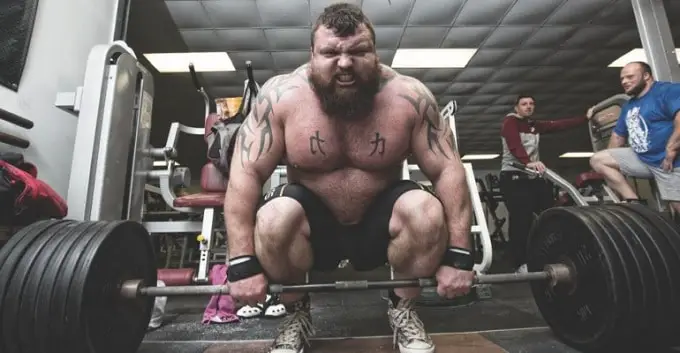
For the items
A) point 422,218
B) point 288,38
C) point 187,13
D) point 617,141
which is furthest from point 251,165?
point 288,38

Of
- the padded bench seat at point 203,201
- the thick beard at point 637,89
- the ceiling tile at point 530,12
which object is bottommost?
the padded bench seat at point 203,201

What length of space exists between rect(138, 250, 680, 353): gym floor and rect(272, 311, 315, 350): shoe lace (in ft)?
0.20

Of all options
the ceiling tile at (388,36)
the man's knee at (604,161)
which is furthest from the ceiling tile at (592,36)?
the man's knee at (604,161)

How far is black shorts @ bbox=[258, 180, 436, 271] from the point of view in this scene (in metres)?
1.15

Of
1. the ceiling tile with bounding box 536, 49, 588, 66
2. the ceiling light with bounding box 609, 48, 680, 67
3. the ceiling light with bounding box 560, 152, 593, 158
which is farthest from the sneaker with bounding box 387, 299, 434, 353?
the ceiling light with bounding box 560, 152, 593, 158

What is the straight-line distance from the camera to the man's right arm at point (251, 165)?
3.46ft

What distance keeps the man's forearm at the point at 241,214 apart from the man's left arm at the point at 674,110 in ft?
7.20

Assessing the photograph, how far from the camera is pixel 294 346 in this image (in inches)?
44.6

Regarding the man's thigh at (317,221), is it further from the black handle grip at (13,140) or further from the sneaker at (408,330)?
the black handle grip at (13,140)

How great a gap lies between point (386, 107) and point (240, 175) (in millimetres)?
463

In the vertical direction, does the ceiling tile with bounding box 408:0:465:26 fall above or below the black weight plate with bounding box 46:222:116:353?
above

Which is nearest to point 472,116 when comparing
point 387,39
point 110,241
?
point 387,39

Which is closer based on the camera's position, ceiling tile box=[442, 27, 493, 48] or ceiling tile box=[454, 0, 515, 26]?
ceiling tile box=[454, 0, 515, 26]

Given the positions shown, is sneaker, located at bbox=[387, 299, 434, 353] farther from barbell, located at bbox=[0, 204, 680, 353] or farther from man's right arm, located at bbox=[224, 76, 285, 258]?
man's right arm, located at bbox=[224, 76, 285, 258]
